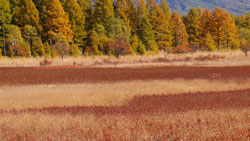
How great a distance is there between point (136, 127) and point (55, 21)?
158 feet

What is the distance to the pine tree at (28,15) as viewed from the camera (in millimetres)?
51000

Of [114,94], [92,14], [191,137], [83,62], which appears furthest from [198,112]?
[92,14]

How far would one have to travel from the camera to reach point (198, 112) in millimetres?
9203

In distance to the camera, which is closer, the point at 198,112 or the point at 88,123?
the point at 88,123

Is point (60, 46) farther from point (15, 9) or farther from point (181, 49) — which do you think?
point (181, 49)

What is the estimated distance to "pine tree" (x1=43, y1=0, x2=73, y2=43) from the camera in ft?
172

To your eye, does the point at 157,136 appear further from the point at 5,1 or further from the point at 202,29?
the point at 202,29

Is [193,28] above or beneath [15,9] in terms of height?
beneath

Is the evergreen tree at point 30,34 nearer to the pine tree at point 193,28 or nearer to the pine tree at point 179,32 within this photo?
the pine tree at point 179,32

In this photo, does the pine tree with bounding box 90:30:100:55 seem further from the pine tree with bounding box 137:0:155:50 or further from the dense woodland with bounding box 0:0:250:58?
the pine tree with bounding box 137:0:155:50

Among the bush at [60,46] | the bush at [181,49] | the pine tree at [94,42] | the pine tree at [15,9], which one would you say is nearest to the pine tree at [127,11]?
the pine tree at [94,42]

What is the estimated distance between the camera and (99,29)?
186ft

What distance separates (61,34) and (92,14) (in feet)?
45.2

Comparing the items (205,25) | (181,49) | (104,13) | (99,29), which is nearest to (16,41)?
(99,29)
